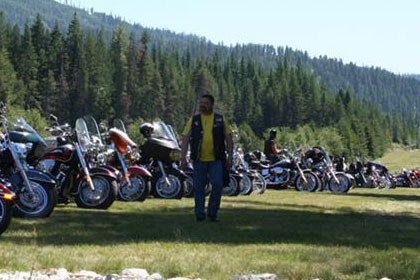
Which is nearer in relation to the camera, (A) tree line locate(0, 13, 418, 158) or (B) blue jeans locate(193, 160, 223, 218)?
(B) blue jeans locate(193, 160, 223, 218)

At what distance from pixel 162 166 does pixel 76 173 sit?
122 inches

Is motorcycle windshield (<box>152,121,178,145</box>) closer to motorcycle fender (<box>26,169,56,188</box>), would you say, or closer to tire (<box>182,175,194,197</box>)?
tire (<box>182,175,194,197</box>)

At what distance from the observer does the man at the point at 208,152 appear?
9.95 m

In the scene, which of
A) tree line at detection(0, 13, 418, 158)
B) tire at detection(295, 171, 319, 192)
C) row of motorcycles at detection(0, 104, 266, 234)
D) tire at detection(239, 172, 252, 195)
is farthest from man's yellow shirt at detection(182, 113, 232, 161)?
tree line at detection(0, 13, 418, 158)

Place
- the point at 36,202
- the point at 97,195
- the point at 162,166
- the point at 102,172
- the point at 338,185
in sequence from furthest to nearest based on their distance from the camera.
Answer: the point at 338,185 < the point at 162,166 < the point at 97,195 < the point at 102,172 < the point at 36,202

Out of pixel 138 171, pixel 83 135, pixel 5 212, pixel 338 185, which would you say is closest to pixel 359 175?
pixel 338 185

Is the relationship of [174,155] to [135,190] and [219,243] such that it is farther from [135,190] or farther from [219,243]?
[219,243]

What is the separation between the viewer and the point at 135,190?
12.9 meters

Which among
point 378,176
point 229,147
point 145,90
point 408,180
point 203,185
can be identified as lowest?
point 408,180

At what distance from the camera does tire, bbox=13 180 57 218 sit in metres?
9.30

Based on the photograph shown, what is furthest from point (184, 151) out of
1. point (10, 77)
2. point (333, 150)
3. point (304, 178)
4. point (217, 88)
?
point (217, 88)

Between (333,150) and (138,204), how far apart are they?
113483 mm

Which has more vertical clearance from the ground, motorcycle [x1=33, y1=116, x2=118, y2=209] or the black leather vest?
the black leather vest

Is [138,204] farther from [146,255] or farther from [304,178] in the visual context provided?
[304,178]
